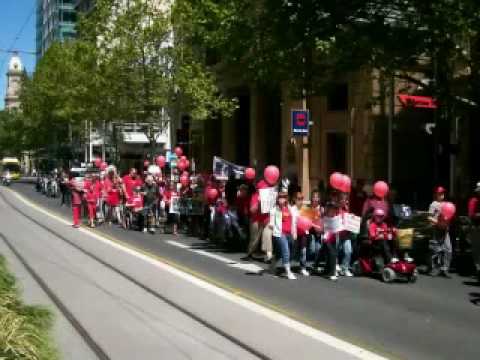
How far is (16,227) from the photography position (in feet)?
64.3

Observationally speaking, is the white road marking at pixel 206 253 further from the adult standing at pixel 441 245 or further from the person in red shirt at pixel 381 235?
the adult standing at pixel 441 245

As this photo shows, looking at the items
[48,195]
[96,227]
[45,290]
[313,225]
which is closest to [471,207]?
[313,225]

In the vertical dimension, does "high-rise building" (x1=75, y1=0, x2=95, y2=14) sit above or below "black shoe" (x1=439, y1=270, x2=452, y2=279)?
above

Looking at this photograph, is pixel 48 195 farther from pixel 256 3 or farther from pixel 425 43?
pixel 425 43

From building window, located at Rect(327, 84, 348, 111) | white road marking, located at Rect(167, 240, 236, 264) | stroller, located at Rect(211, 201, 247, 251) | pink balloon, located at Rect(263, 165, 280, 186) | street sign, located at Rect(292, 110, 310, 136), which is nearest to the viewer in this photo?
pink balloon, located at Rect(263, 165, 280, 186)

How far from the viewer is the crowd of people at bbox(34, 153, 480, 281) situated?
11688mm

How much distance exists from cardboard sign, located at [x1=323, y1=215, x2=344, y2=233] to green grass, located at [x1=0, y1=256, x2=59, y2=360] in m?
7.71

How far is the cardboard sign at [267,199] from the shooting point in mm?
12797

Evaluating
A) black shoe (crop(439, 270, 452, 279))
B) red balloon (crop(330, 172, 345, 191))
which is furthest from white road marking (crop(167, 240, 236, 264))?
black shoe (crop(439, 270, 452, 279))

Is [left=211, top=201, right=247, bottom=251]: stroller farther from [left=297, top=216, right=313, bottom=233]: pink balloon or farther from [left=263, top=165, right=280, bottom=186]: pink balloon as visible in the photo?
[left=297, top=216, right=313, bottom=233]: pink balloon

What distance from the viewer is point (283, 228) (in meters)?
11.6

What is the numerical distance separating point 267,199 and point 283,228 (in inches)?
52.6

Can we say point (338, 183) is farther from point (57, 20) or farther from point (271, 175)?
point (57, 20)

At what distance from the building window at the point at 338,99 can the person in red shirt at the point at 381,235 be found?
16.0m
